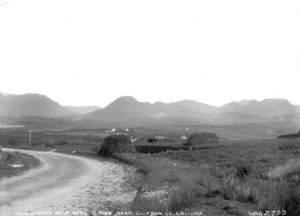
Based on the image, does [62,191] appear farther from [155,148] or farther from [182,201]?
[155,148]

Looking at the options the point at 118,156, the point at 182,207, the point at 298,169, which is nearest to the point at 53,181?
the point at 182,207

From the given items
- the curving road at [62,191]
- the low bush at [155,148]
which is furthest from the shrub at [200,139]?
the curving road at [62,191]

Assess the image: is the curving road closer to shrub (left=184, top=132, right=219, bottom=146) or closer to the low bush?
the low bush

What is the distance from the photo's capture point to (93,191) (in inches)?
826

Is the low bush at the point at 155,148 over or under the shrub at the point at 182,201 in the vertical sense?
under

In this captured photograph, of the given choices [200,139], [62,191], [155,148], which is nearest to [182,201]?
[62,191]

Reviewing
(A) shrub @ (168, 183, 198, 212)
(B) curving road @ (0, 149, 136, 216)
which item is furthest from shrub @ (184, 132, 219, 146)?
(A) shrub @ (168, 183, 198, 212)

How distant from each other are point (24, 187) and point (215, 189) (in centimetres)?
1036

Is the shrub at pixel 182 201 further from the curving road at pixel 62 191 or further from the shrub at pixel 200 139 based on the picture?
the shrub at pixel 200 139

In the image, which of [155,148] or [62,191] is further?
[155,148]

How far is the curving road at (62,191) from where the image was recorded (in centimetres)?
1623

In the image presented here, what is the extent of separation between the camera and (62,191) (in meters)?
20.5

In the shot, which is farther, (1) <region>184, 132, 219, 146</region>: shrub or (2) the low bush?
(1) <region>184, 132, 219, 146</region>: shrub

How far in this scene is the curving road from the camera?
1623 cm
